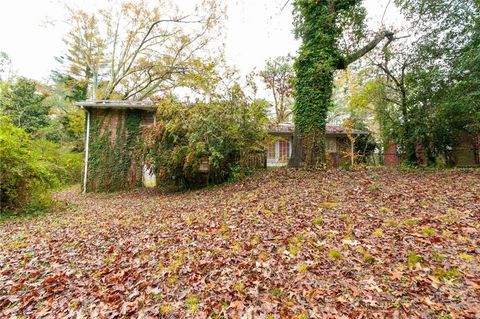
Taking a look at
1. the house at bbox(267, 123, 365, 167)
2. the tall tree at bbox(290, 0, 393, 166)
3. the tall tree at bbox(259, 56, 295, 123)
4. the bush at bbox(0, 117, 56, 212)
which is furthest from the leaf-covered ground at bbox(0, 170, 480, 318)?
the tall tree at bbox(259, 56, 295, 123)

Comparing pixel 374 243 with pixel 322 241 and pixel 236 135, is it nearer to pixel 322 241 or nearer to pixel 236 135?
pixel 322 241

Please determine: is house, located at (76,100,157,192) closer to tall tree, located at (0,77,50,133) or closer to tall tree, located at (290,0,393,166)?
tall tree, located at (290,0,393,166)

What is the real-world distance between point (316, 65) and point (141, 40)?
13.6m

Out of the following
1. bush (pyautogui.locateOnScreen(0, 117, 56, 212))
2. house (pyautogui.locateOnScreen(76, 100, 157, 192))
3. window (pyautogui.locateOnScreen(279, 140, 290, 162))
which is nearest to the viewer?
bush (pyautogui.locateOnScreen(0, 117, 56, 212))

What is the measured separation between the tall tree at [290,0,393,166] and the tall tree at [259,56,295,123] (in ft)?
39.0

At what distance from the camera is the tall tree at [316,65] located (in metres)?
9.23

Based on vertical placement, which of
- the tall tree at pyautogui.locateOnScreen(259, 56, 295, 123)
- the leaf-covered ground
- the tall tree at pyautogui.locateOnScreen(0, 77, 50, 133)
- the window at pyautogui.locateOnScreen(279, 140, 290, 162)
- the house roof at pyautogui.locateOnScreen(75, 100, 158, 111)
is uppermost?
the tall tree at pyautogui.locateOnScreen(259, 56, 295, 123)

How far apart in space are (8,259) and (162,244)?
241 centimetres

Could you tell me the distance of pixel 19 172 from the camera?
7.07 m

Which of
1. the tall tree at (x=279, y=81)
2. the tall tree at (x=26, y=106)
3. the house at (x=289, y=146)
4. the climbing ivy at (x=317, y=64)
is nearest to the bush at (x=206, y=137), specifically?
the climbing ivy at (x=317, y=64)

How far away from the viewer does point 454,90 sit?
9.50m

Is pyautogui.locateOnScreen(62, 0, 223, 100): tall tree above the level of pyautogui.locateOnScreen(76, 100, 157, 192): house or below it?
above

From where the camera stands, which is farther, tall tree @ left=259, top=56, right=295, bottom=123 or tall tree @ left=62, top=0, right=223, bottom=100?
tall tree @ left=259, top=56, right=295, bottom=123

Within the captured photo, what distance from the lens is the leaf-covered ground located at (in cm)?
269
